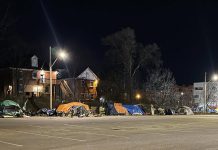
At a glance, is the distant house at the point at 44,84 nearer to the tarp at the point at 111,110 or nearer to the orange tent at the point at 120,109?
the tarp at the point at 111,110

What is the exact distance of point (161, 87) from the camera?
86500 millimetres

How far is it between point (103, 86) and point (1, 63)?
2102cm

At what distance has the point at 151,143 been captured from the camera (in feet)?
53.1

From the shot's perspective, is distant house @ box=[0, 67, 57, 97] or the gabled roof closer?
distant house @ box=[0, 67, 57, 97]

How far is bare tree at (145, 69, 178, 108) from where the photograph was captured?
83625 millimetres

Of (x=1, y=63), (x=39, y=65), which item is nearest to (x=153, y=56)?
(x=39, y=65)

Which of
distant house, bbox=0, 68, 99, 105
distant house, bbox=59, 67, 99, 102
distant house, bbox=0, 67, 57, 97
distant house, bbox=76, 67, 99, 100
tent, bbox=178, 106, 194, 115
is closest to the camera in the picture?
tent, bbox=178, 106, 194, 115

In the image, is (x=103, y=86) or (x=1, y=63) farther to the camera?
(x=103, y=86)

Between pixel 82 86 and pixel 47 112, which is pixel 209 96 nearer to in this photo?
pixel 82 86

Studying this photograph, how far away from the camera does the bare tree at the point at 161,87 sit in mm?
83625

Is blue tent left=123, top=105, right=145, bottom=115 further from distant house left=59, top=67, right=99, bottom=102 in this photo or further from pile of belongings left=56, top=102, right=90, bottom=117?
distant house left=59, top=67, right=99, bottom=102

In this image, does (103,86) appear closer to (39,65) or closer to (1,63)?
(39,65)

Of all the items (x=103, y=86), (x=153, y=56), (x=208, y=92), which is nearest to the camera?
(x=153, y=56)

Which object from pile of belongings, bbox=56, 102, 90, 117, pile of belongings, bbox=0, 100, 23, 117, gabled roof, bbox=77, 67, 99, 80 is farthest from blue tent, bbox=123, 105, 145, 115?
gabled roof, bbox=77, 67, 99, 80
